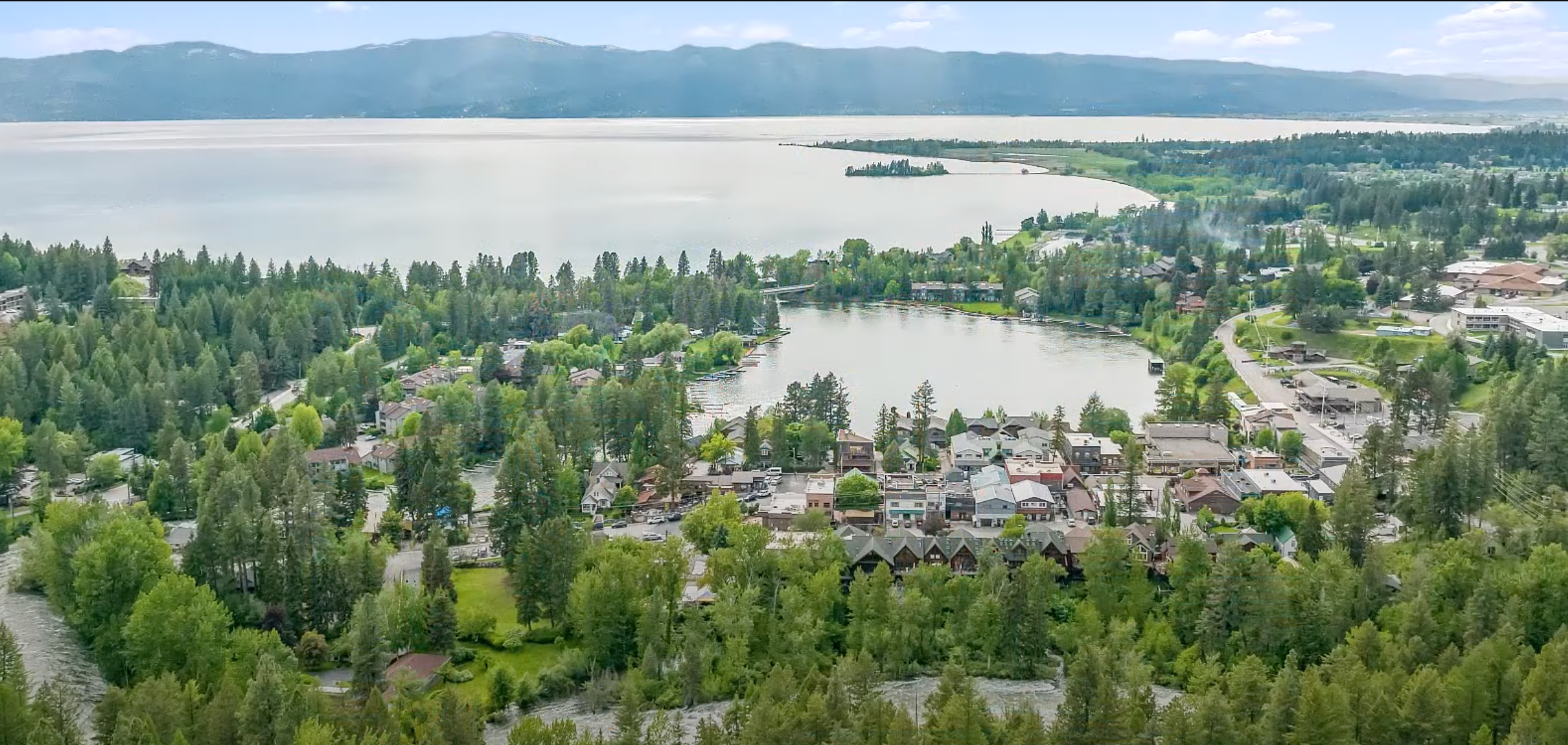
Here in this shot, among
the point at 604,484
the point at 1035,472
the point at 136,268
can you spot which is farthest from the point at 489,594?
the point at 136,268

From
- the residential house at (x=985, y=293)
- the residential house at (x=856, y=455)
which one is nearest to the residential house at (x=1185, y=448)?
the residential house at (x=856, y=455)

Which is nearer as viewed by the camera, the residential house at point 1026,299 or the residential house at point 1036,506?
the residential house at point 1036,506

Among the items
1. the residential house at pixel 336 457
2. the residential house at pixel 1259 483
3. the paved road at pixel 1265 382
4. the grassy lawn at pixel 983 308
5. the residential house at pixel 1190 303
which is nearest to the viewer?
the residential house at pixel 1259 483

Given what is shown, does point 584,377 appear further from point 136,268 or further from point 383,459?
point 136,268

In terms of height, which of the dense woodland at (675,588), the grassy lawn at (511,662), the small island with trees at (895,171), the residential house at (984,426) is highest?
the small island with trees at (895,171)

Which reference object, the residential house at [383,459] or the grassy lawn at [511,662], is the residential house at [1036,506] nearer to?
the grassy lawn at [511,662]

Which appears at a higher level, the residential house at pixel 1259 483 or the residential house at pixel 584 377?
the residential house at pixel 584 377

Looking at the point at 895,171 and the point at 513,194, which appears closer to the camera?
the point at 513,194

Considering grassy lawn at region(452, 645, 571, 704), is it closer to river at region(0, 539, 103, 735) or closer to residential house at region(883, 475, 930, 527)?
river at region(0, 539, 103, 735)

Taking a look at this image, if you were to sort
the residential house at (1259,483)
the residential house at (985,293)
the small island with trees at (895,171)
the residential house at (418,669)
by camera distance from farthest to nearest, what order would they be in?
the small island with trees at (895,171)
the residential house at (985,293)
the residential house at (1259,483)
the residential house at (418,669)
